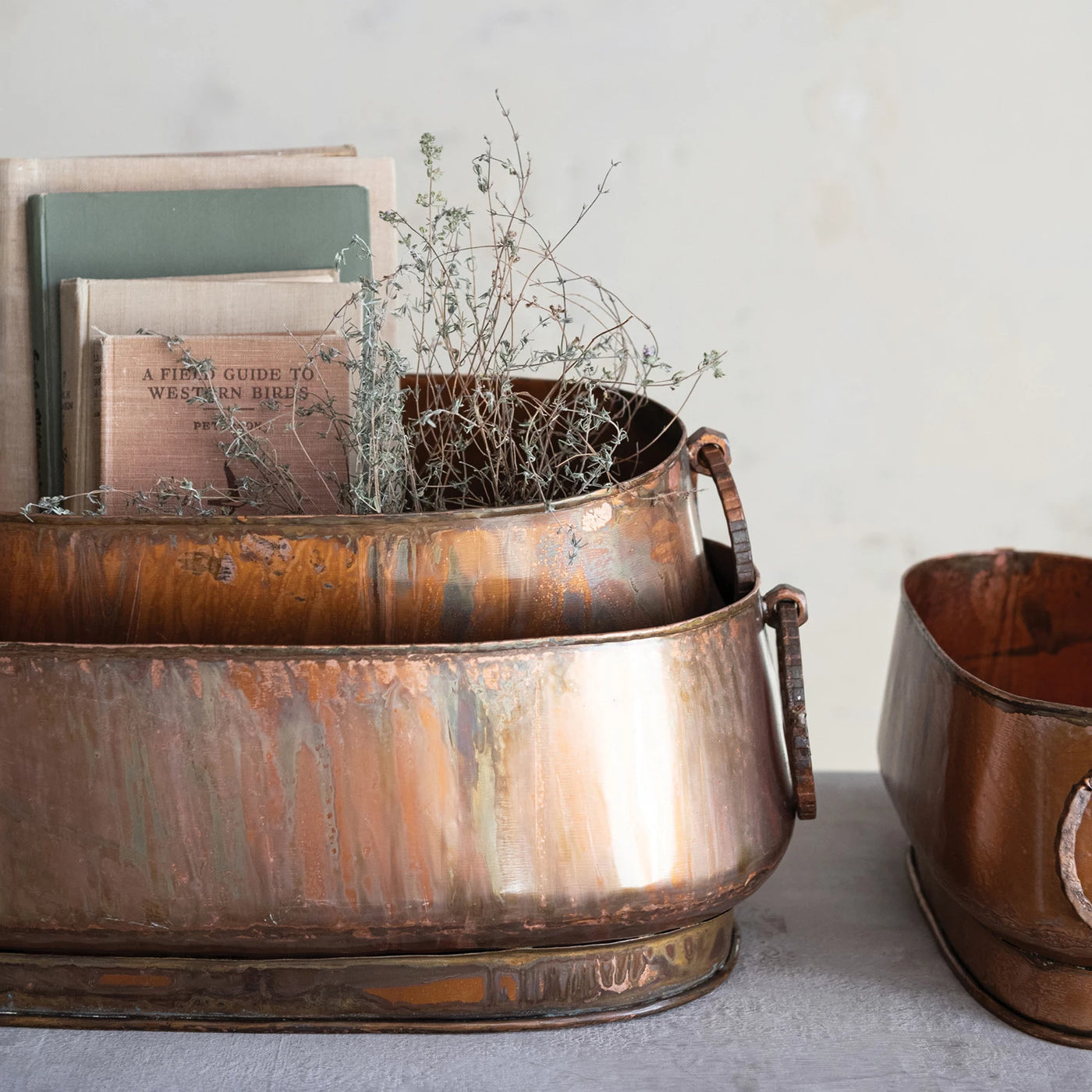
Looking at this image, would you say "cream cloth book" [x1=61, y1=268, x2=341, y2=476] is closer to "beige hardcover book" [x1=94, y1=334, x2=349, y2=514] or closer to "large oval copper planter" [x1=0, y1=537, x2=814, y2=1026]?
"beige hardcover book" [x1=94, y1=334, x2=349, y2=514]

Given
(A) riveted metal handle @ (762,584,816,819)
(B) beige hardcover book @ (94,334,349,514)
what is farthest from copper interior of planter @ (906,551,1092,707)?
(B) beige hardcover book @ (94,334,349,514)

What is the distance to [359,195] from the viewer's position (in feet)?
2.14

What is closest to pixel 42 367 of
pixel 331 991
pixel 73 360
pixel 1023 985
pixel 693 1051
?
pixel 73 360

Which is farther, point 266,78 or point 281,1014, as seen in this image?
point 266,78

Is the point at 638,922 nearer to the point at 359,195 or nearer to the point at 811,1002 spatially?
the point at 811,1002

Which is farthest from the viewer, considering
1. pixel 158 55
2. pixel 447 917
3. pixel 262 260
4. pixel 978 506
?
pixel 978 506

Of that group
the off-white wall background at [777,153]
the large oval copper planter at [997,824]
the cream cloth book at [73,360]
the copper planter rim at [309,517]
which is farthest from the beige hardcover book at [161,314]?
the off-white wall background at [777,153]

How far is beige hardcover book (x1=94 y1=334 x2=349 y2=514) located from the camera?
581mm

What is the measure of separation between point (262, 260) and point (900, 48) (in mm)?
724

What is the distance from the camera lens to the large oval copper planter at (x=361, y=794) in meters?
0.47

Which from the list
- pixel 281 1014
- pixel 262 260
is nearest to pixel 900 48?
pixel 262 260

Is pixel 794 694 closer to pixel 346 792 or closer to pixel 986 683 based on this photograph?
pixel 986 683

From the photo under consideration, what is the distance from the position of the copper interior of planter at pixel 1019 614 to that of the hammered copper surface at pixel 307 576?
281mm

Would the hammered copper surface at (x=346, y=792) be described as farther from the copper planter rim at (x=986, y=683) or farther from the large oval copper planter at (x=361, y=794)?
the copper planter rim at (x=986, y=683)
